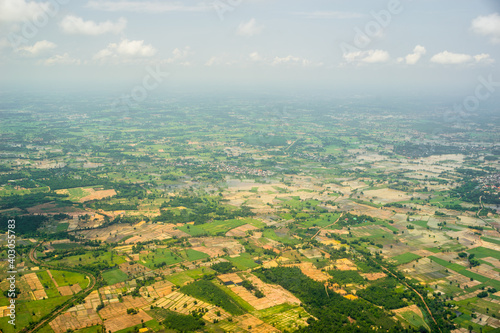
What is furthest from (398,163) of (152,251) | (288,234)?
(152,251)

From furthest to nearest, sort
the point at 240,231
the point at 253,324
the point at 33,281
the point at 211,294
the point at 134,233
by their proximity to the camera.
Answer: the point at 240,231 < the point at 134,233 < the point at 33,281 < the point at 211,294 < the point at 253,324

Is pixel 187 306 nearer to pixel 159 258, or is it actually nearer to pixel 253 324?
pixel 253 324

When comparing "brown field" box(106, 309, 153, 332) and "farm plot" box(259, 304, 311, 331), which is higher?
"brown field" box(106, 309, 153, 332)

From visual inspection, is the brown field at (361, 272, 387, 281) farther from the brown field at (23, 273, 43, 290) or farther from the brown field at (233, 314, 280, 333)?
the brown field at (23, 273, 43, 290)

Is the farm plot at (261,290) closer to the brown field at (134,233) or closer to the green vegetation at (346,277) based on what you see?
the green vegetation at (346,277)


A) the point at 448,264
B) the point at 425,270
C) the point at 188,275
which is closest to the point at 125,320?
the point at 188,275

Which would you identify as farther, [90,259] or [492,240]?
[492,240]

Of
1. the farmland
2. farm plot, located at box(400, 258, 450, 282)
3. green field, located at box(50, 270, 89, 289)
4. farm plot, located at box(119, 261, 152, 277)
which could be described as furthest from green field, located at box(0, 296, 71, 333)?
farm plot, located at box(400, 258, 450, 282)

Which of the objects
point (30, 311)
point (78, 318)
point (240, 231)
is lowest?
point (240, 231)
